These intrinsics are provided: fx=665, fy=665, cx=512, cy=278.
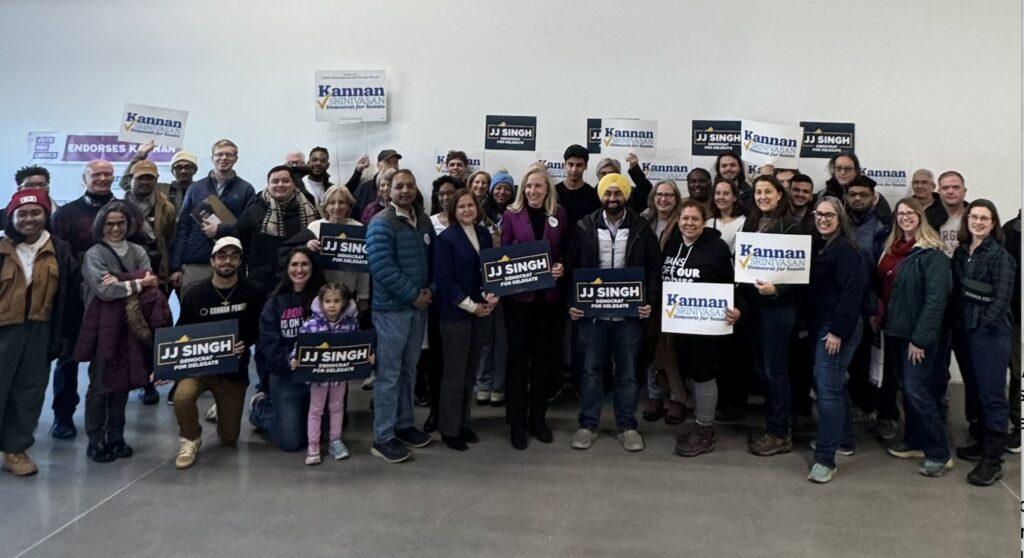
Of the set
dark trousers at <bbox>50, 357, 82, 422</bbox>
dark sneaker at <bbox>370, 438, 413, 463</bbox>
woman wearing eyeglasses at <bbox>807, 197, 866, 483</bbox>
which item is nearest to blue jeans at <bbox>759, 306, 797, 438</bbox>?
woman wearing eyeglasses at <bbox>807, 197, 866, 483</bbox>

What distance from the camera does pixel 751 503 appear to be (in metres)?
3.33

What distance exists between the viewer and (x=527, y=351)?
405 centimetres

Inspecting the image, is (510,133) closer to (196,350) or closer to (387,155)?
(387,155)

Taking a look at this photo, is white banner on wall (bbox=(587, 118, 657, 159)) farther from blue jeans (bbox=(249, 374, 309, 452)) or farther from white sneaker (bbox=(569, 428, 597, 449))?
blue jeans (bbox=(249, 374, 309, 452))

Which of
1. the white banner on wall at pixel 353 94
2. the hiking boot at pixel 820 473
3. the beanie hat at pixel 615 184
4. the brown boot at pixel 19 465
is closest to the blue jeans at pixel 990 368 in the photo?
the hiking boot at pixel 820 473

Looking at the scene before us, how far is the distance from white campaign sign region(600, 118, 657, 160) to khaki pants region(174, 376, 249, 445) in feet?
12.3

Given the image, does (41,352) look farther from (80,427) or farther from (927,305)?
(927,305)

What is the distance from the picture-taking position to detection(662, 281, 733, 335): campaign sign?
3771mm

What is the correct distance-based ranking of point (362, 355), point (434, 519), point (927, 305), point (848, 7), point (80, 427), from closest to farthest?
1. point (434, 519)
2. point (927, 305)
3. point (362, 355)
4. point (80, 427)
5. point (848, 7)

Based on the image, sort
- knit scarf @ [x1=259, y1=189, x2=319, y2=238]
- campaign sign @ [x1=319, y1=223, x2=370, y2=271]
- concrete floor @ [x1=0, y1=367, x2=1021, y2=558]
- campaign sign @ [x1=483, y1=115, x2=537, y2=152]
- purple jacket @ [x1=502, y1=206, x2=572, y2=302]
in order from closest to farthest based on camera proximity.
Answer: concrete floor @ [x1=0, y1=367, x2=1021, y2=558]
purple jacket @ [x1=502, y1=206, x2=572, y2=302]
campaign sign @ [x1=319, y1=223, x2=370, y2=271]
knit scarf @ [x1=259, y1=189, x2=319, y2=238]
campaign sign @ [x1=483, y1=115, x2=537, y2=152]

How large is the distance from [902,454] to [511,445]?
2.33 metres

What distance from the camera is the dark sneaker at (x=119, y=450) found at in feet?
12.7

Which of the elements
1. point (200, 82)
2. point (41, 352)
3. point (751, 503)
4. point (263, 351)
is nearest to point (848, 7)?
point (751, 503)

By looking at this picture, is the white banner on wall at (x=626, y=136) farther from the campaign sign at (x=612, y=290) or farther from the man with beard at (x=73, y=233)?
the man with beard at (x=73, y=233)
